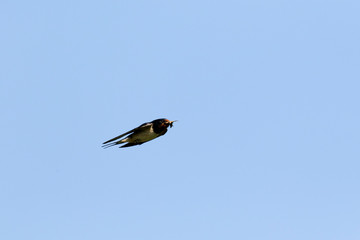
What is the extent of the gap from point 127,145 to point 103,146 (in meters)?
2.31

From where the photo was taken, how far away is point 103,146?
157 feet

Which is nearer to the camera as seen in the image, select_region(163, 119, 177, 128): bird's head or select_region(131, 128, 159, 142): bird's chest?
select_region(163, 119, 177, 128): bird's head

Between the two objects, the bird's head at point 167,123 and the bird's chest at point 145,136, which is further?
the bird's chest at point 145,136

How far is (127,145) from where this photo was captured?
49.9m

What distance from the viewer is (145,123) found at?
47.7m

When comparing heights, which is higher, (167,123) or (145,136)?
(145,136)

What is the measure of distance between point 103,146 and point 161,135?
3.65 m

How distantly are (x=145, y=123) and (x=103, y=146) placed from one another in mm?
2986

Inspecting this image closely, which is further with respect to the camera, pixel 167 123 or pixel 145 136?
pixel 145 136

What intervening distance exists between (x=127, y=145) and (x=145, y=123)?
113 inches
